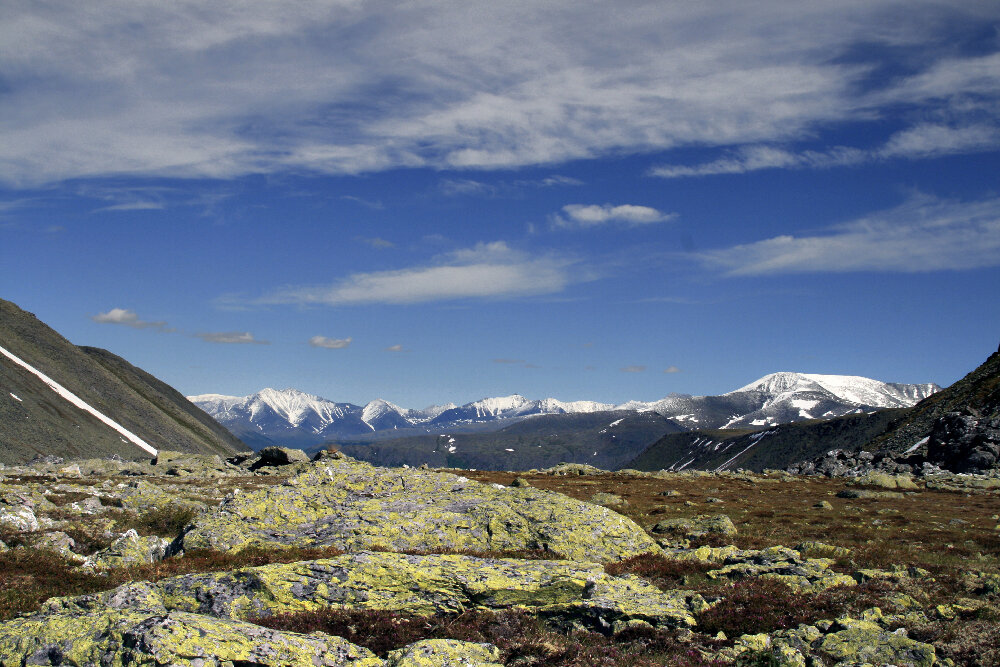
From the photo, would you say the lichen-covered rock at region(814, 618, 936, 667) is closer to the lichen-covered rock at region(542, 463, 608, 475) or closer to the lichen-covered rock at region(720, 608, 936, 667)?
the lichen-covered rock at region(720, 608, 936, 667)

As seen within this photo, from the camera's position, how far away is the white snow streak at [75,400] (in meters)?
142

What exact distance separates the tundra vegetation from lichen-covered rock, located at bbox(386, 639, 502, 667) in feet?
0.15

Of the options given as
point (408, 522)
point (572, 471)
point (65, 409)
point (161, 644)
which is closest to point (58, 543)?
point (408, 522)

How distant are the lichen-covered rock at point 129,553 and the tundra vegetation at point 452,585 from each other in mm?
67

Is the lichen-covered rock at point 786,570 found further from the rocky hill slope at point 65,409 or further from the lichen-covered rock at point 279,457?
the rocky hill slope at point 65,409

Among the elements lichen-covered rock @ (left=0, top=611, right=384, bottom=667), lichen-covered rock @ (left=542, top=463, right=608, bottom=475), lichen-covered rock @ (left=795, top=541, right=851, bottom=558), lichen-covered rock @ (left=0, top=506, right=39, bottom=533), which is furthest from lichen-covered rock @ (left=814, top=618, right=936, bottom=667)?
lichen-covered rock @ (left=542, top=463, right=608, bottom=475)

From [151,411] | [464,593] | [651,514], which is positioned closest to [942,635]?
[464,593]

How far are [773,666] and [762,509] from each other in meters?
39.4

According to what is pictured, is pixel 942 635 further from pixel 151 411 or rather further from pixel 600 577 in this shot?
pixel 151 411

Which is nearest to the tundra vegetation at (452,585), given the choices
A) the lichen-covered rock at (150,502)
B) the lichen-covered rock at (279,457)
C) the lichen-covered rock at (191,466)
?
the lichen-covered rock at (150,502)

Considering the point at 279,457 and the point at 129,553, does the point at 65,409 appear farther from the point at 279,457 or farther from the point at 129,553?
the point at 129,553

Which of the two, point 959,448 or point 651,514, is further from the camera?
point 959,448

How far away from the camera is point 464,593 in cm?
1554

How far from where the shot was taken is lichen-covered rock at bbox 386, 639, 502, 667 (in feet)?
36.3
